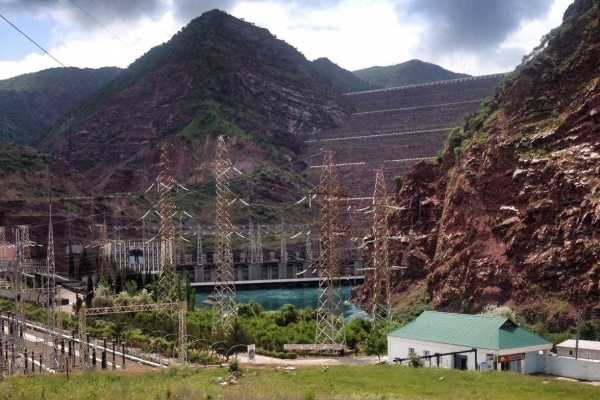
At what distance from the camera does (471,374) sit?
28625mm

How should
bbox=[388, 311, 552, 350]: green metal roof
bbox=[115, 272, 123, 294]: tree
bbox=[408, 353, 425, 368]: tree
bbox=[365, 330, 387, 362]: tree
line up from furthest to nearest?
bbox=[115, 272, 123, 294]: tree < bbox=[365, 330, 387, 362]: tree < bbox=[408, 353, 425, 368]: tree < bbox=[388, 311, 552, 350]: green metal roof

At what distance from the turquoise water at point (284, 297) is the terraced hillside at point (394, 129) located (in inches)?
1241

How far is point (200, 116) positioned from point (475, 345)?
434 ft

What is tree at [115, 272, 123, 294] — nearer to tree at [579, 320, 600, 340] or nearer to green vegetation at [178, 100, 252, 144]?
tree at [579, 320, 600, 340]

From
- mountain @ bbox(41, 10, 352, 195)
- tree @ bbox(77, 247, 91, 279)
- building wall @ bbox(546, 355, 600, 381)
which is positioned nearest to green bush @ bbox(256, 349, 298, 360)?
building wall @ bbox(546, 355, 600, 381)

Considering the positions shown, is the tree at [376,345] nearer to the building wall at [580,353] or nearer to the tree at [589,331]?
the building wall at [580,353]

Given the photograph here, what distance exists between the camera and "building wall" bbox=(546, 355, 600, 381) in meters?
30.4

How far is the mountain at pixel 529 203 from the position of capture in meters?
48.2

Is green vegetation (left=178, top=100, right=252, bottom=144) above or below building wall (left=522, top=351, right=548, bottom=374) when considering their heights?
above

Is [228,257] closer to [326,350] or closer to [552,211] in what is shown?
[326,350]

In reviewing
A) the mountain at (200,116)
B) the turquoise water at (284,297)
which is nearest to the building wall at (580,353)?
the turquoise water at (284,297)

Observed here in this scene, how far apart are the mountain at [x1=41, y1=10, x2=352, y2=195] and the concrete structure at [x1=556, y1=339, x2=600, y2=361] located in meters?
106

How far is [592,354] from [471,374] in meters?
7.91

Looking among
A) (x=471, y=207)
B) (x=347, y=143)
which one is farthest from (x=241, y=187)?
(x=471, y=207)
